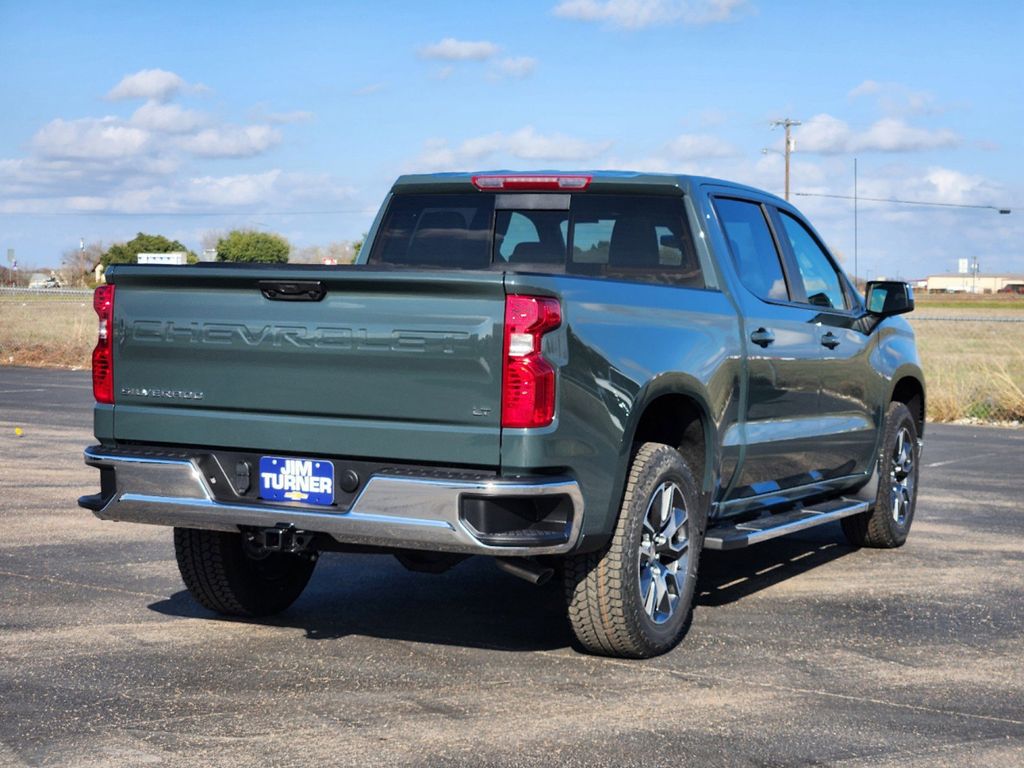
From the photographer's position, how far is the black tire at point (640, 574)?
6.12 metres

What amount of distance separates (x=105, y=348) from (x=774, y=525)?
10.9 ft

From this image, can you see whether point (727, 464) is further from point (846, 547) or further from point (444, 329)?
point (846, 547)

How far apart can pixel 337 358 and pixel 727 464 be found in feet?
7.34

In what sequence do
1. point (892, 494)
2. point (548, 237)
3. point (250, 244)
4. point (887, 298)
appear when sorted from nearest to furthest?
point (548, 237) < point (887, 298) < point (892, 494) < point (250, 244)

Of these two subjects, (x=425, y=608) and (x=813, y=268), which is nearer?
(x=425, y=608)

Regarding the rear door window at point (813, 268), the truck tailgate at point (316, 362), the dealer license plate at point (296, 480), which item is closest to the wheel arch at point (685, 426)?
the truck tailgate at point (316, 362)

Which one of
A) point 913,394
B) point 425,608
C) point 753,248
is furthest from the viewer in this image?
point 913,394

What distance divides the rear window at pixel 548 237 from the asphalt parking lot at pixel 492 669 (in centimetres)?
170

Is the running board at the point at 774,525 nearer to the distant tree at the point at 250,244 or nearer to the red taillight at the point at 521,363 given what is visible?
the red taillight at the point at 521,363

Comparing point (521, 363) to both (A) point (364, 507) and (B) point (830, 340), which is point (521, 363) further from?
(B) point (830, 340)

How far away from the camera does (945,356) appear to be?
35719mm

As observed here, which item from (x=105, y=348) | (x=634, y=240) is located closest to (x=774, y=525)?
(x=634, y=240)

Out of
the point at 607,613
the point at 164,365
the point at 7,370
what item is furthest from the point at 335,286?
the point at 7,370

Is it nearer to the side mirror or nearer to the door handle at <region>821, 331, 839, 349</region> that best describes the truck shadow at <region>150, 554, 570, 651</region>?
the door handle at <region>821, 331, 839, 349</region>
